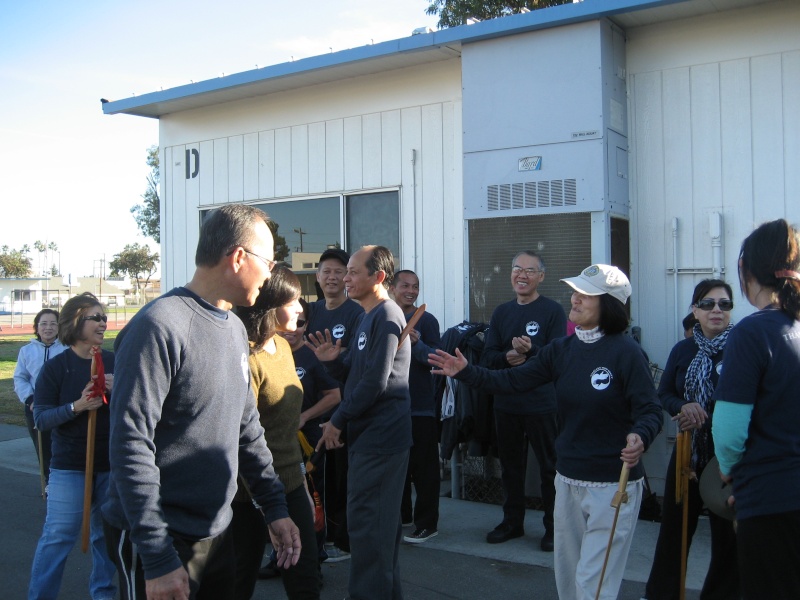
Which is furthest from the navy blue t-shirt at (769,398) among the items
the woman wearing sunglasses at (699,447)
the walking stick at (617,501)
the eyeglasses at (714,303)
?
the eyeglasses at (714,303)

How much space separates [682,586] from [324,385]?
240 centimetres

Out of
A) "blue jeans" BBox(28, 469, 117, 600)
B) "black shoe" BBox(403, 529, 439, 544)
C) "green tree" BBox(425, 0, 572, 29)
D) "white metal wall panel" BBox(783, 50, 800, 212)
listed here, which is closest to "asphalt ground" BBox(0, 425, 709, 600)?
"black shoe" BBox(403, 529, 439, 544)

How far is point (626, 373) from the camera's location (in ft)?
11.6

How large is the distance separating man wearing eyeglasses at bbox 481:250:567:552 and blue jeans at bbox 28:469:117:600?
2.75 metres

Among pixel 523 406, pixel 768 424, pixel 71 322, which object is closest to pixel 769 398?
pixel 768 424

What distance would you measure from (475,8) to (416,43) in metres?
11.0

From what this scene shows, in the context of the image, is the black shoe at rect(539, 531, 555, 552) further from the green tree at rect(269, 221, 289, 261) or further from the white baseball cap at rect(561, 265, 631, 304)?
the green tree at rect(269, 221, 289, 261)

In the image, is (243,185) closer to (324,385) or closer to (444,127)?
(444,127)

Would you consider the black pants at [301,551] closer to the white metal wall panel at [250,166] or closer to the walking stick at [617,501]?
the walking stick at [617,501]

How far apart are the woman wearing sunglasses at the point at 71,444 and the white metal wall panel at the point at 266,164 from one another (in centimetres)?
401

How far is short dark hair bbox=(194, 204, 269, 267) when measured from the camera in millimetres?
2494

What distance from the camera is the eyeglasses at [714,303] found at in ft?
14.3

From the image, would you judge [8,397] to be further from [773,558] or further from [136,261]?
[136,261]

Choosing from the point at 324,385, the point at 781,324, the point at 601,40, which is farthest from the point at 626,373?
the point at 601,40
